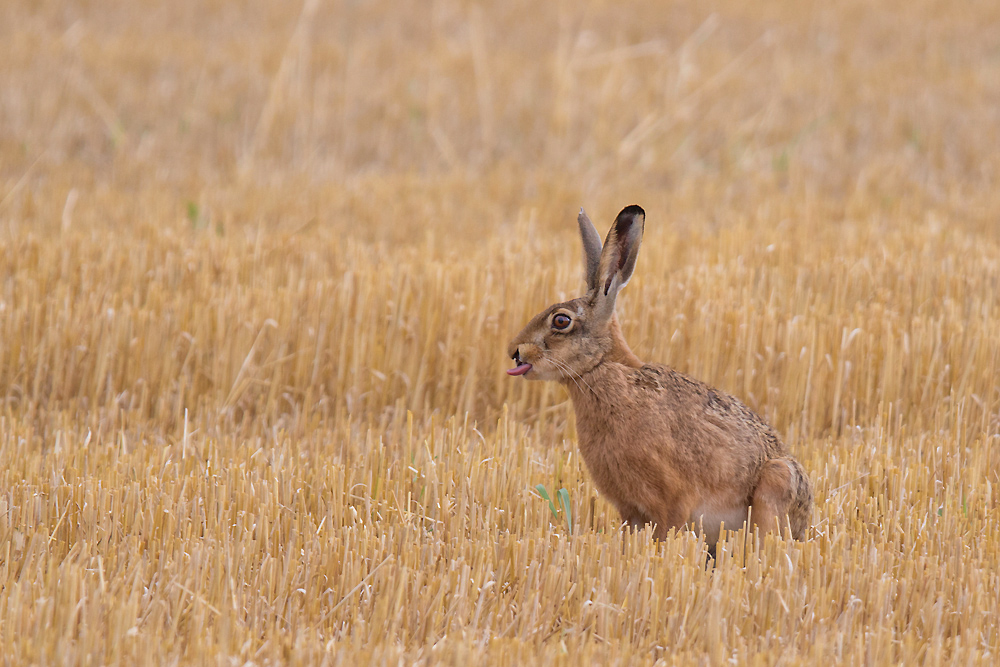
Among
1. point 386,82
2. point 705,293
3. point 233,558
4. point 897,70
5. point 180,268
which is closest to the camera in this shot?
point 233,558

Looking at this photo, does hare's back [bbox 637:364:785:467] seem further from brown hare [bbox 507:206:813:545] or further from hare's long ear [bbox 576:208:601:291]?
hare's long ear [bbox 576:208:601:291]

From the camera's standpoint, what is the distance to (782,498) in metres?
3.59

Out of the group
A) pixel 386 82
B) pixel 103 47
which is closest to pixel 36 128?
pixel 103 47

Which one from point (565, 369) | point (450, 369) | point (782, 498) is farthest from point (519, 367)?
point (450, 369)

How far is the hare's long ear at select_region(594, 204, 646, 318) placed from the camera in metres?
3.77

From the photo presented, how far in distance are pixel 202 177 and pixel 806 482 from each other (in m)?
8.78

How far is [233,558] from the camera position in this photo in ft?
11.0

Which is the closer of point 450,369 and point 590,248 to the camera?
point 590,248

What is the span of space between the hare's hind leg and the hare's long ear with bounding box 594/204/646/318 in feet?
2.68

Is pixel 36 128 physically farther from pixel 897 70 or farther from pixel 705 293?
pixel 897 70

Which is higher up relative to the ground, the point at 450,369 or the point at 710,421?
the point at 710,421

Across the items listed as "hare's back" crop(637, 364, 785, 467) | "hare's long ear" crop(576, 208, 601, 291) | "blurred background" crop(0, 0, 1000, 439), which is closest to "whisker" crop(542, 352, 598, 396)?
"hare's back" crop(637, 364, 785, 467)

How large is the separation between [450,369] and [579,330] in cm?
201

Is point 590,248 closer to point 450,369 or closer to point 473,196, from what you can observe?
point 450,369
